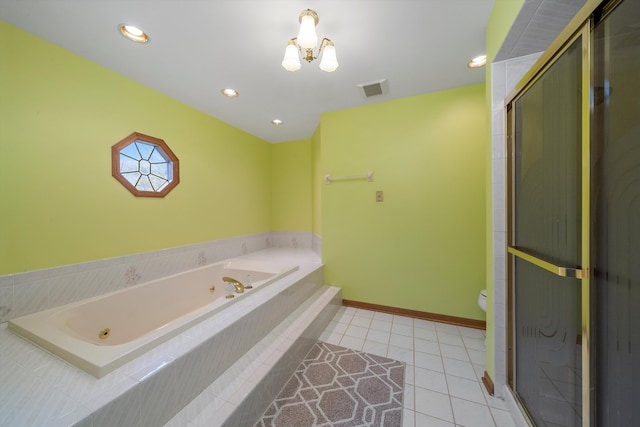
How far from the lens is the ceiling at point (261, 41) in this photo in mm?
1159

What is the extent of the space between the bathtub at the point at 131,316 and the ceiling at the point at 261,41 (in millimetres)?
1725

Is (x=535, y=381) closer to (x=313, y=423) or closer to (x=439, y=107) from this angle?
(x=313, y=423)

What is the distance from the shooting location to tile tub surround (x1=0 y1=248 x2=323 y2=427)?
71cm

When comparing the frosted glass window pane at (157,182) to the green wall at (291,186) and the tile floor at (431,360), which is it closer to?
the green wall at (291,186)

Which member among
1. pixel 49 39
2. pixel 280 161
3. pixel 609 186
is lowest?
pixel 609 186

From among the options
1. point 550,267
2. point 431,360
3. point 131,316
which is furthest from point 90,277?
point 550,267

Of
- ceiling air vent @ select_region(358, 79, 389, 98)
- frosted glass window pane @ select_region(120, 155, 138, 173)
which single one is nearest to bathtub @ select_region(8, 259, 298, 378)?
frosted glass window pane @ select_region(120, 155, 138, 173)

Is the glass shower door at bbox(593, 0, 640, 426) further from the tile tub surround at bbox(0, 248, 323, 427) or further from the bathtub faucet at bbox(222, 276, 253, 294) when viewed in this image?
the bathtub faucet at bbox(222, 276, 253, 294)

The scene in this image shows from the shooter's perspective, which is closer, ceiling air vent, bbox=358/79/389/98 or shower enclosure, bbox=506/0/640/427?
shower enclosure, bbox=506/0/640/427

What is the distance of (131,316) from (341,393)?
1.67 metres

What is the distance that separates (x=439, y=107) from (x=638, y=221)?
1810mm

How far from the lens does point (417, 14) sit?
123 centimetres

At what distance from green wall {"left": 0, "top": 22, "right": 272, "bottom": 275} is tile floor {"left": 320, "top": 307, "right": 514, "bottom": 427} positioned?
1.92m

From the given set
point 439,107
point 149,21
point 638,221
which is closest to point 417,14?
point 439,107
